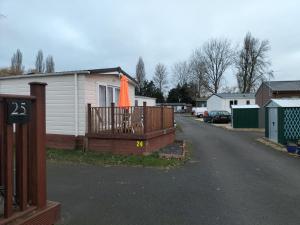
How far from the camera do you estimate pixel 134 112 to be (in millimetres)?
12422

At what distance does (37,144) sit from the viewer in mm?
3896

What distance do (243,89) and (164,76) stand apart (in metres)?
30.6

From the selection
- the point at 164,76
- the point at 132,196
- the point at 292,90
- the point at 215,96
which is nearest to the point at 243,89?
the point at 215,96

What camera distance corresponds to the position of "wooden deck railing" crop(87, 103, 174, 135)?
39.6 ft

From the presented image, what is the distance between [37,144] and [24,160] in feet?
0.79

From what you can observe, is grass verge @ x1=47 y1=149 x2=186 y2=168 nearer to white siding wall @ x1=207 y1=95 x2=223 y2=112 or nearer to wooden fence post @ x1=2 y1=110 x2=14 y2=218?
wooden fence post @ x1=2 y1=110 x2=14 y2=218

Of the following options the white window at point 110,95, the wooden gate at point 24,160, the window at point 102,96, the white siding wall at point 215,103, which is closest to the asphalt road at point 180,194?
the wooden gate at point 24,160

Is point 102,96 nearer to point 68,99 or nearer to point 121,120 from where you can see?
point 68,99

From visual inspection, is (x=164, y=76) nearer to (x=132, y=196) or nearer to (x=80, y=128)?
(x=80, y=128)

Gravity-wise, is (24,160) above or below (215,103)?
below

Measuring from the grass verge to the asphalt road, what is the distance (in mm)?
677

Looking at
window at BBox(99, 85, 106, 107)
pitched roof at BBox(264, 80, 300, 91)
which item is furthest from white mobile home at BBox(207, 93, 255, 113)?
window at BBox(99, 85, 106, 107)

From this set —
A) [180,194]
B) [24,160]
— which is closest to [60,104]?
[180,194]

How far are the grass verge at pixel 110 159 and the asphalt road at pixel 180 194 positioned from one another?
0.68 meters
